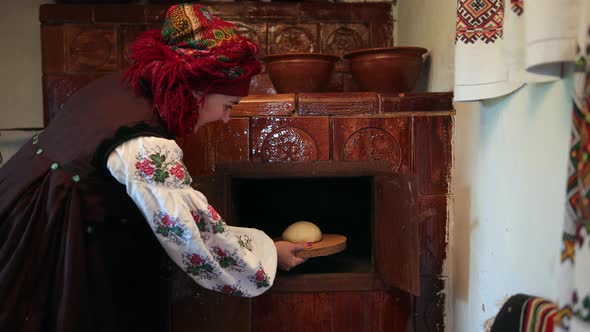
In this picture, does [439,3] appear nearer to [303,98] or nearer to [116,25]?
[303,98]

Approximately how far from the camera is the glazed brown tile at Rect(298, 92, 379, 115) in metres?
1.52

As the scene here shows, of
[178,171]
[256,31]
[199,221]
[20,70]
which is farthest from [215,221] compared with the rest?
[20,70]

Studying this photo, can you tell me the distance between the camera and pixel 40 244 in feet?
3.41

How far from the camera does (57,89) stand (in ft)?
6.35

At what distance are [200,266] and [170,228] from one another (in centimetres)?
14

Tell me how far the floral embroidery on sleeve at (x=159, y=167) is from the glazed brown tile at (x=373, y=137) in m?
0.62

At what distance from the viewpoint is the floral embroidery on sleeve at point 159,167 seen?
0.99m

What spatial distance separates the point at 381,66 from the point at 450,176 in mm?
411

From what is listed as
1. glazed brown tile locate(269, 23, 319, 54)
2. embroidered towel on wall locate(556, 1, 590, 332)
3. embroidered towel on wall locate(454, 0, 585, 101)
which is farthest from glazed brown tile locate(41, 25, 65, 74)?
embroidered towel on wall locate(556, 1, 590, 332)

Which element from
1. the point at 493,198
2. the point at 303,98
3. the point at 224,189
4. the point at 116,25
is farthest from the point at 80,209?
the point at 116,25

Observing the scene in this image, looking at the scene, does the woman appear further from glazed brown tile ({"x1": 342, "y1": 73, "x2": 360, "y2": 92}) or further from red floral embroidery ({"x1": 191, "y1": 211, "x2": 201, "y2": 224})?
glazed brown tile ({"x1": 342, "y1": 73, "x2": 360, "y2": 92})

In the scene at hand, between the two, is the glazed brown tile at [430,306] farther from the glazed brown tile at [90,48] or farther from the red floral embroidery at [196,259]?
the glazed brown tile at [90,48]

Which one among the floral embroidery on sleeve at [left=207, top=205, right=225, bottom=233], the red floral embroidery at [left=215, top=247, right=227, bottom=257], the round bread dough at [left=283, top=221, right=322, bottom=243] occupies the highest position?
the floral embroidery on sleeve at [left=207, top=205, right=225, bottom=233]

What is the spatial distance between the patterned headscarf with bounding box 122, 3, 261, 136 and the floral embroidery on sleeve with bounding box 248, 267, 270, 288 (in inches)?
15.2
